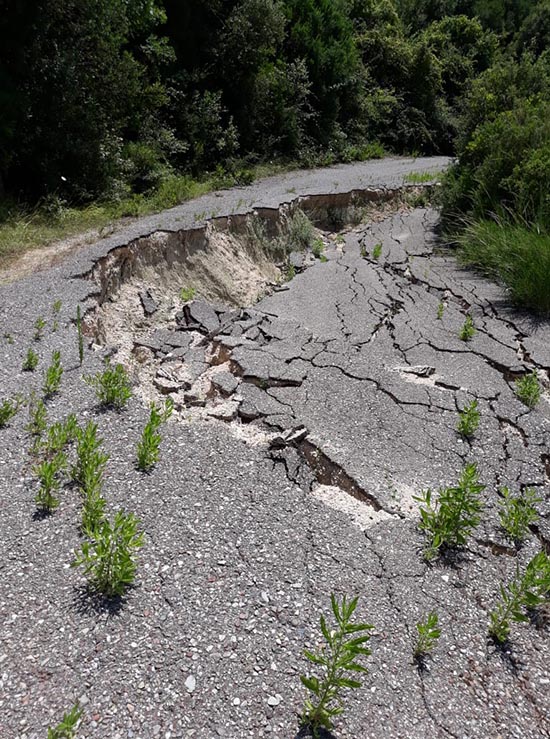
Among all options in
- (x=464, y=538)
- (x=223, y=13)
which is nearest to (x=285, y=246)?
(x=464, y=538)

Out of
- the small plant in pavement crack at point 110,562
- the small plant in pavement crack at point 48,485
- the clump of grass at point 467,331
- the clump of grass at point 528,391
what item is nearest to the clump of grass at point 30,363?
the small plant in pavement crack at point 48,485

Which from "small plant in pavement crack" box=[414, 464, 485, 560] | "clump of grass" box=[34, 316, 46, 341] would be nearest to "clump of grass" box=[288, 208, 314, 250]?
"clump of grass" box=[34, 316, 46, 341]

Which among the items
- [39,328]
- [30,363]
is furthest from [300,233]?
[30,363]

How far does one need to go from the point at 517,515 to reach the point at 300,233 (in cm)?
653

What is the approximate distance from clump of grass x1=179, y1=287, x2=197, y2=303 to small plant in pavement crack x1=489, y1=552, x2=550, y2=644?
4.94m

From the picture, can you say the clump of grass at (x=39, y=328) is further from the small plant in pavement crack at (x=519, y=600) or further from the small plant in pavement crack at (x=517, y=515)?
the small plant in pavement crack at (x=519, y=600)

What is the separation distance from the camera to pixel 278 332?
5.26m

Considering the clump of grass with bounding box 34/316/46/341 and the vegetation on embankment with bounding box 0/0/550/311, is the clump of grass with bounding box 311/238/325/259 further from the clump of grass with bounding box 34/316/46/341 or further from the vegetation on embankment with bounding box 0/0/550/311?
the clump of grass with bounding box 34/316/46/341

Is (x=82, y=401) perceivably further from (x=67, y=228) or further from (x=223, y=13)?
(x=223, y=13)

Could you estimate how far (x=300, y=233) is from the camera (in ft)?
27.7

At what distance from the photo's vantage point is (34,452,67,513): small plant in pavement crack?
8.32 ft

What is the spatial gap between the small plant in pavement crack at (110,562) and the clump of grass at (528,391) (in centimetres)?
318

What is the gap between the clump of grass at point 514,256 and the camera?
18.7 ft

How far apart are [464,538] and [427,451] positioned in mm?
865
